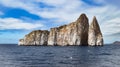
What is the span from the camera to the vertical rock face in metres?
A: 186

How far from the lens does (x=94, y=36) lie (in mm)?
186875

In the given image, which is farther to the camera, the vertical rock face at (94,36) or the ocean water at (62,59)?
the vertical rock face at (94,36)

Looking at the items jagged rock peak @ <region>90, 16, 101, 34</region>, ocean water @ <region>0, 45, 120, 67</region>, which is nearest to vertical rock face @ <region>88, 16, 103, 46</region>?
jagged rock peak @ <region>90, 16, 101, 34</region>

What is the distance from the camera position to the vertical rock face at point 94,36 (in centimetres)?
18588

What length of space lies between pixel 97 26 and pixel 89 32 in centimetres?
787

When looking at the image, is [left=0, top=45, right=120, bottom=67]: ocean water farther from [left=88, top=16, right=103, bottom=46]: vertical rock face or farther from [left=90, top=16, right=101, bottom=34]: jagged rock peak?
[left=90, top=16, right=101, bottom=34]: jagged rock peak

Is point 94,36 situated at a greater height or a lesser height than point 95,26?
lesser

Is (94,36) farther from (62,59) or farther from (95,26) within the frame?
(62,59)

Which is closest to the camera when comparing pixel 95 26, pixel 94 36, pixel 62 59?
pixel 62 59

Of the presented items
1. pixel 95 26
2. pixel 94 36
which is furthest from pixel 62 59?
pixel 95 26

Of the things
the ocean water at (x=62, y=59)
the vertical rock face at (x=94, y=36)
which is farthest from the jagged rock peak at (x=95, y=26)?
the ocean water at (x=62, y=59)

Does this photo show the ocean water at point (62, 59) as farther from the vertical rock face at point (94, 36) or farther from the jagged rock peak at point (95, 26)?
the jagged rock peak at point (95, 26)

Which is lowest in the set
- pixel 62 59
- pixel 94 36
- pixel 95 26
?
pixel 62 59

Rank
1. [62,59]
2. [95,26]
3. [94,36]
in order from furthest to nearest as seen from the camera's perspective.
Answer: [95,26]
[94,36]
[62,59]
